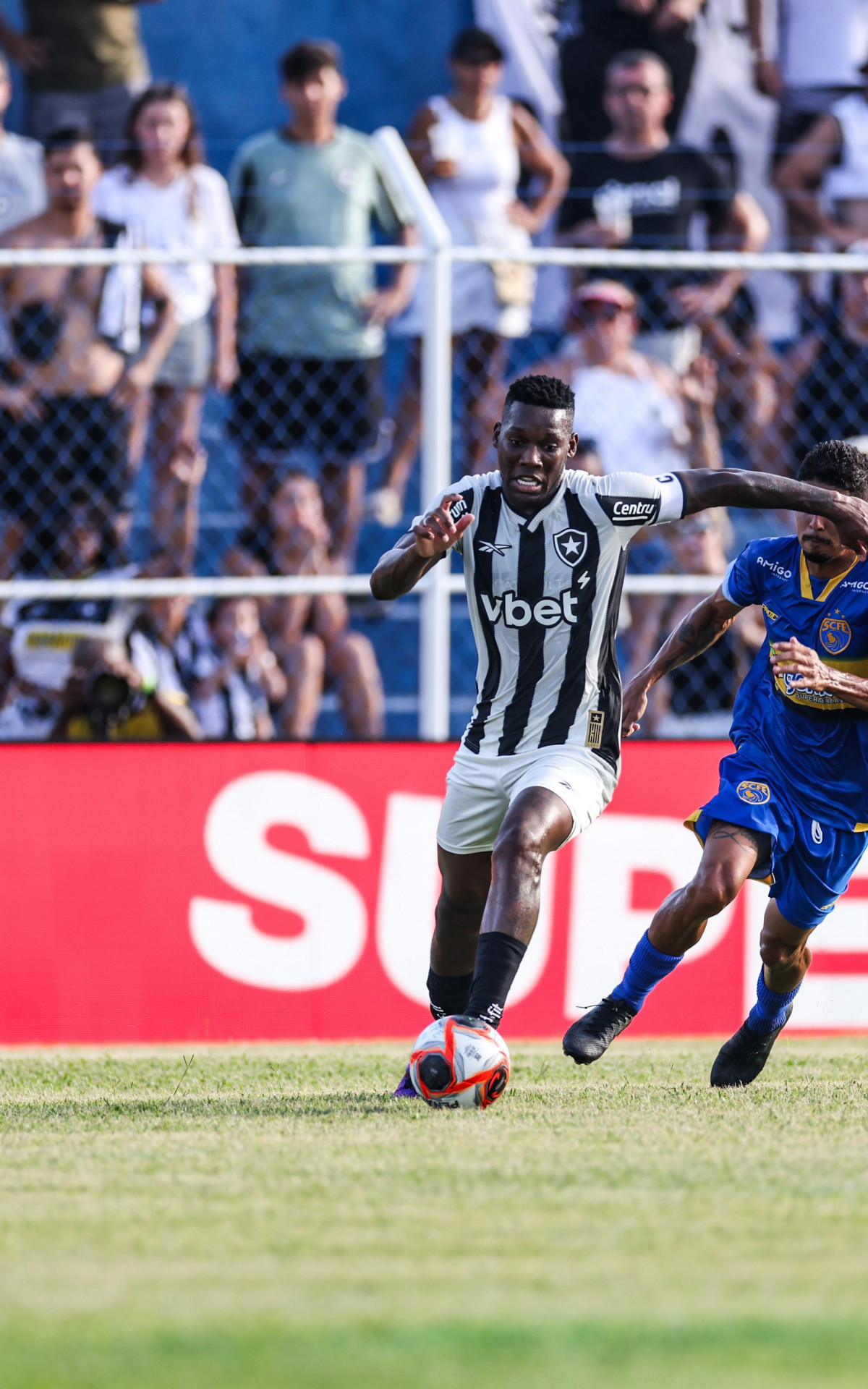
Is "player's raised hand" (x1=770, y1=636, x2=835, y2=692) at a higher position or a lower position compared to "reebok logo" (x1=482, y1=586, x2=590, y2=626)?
lower

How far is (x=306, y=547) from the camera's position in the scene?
29.9 feet

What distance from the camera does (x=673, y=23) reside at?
10586 mm

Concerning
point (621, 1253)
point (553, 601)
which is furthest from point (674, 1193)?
point (553, 601)

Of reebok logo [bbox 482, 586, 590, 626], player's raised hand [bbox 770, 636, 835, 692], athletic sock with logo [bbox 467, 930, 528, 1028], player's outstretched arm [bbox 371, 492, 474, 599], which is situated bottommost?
athletic sock with logo [bbox 467, 930, 528, 1028]

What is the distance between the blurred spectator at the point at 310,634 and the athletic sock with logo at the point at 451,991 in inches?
128

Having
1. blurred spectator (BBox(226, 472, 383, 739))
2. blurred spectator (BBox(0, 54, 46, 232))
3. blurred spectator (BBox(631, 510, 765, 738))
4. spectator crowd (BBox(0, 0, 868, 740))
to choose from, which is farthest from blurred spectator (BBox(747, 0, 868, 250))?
blurred spectator (BBox(0, 54, 46, 232))

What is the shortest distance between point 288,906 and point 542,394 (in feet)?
9.61

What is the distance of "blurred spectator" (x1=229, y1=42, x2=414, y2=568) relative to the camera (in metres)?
9.31

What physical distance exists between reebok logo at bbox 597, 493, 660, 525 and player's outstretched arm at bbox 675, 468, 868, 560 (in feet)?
0.34

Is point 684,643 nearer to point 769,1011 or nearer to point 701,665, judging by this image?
point 769,1011

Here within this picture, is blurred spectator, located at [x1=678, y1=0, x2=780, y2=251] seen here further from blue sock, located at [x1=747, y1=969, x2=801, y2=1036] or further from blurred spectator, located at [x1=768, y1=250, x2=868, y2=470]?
blue sock, located at [x1=747, y1=969, x2=801, y2=1036]

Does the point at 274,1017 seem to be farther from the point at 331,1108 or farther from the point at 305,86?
the point at 305,86

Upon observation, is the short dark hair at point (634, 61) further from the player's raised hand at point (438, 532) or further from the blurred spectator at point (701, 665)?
the player's raised hand at point (438, 532)

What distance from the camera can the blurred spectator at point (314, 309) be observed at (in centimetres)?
931
